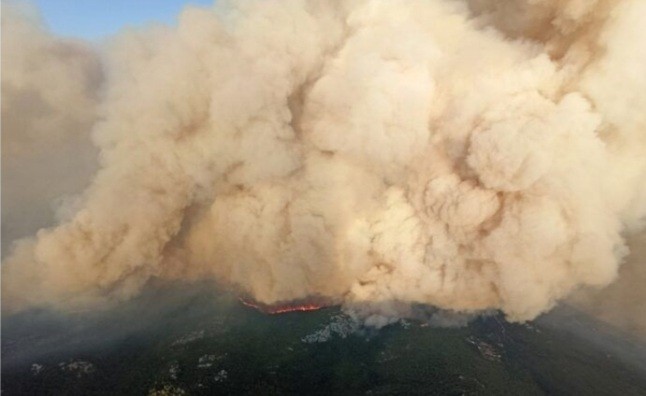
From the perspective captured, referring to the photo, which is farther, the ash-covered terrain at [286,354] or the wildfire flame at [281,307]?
the wildfire flame at [281,307]

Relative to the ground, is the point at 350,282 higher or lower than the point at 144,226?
lower

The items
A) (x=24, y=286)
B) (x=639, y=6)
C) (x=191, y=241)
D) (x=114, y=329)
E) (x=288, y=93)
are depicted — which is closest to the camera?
(x=639, y=6)

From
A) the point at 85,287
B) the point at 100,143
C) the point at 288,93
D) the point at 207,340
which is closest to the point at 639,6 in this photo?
the point at 288,93

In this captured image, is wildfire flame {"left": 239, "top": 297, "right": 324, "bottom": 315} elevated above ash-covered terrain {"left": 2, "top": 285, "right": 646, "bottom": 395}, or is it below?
above

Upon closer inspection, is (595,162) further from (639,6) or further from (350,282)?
(350,282)

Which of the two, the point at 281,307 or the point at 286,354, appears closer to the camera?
the point at 286,354

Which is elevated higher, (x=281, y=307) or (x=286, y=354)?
(x=281, y=307)

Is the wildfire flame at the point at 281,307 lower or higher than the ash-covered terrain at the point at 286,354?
higher

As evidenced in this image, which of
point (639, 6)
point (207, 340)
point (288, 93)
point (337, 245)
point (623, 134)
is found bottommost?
point (207, 340)
